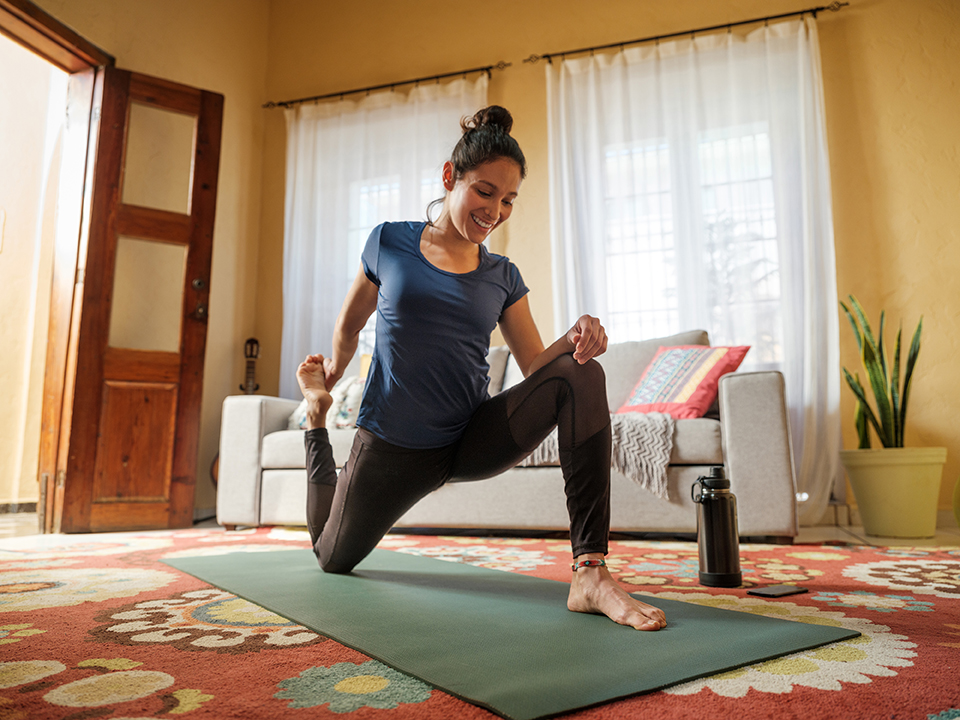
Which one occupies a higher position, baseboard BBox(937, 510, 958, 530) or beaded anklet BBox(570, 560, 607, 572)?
beaded anklet BBox(570, 560, 607, 572)

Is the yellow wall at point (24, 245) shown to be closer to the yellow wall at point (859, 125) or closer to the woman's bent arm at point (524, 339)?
the yellow wall at point (859, 125)

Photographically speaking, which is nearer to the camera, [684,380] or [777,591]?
[777,591]

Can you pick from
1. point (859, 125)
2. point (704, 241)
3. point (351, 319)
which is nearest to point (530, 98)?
point (704, 241)

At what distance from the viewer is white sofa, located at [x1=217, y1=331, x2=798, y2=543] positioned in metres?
2.41

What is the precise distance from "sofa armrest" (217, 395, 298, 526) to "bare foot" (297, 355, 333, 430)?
1.69 meters

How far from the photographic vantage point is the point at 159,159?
3.54 metres

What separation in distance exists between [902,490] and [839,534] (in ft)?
1.03

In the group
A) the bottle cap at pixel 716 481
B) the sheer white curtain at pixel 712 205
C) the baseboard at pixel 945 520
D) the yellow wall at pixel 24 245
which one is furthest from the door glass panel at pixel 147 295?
the baseboard at pixel 945 520

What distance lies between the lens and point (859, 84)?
3.61 m

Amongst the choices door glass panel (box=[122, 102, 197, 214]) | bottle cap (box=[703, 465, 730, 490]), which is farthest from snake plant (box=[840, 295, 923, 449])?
door glass panel (box=[122, 102, 197, 214])

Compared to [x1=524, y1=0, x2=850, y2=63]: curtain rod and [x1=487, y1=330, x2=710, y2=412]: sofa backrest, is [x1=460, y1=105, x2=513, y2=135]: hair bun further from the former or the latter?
[x1=524, y1=0, x2=850, y2=63]: curtain rod

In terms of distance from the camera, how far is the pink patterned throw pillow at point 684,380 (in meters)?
2.79

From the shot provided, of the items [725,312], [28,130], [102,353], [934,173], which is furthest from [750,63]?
[28,130]

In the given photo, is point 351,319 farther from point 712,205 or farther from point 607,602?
point 712,205
